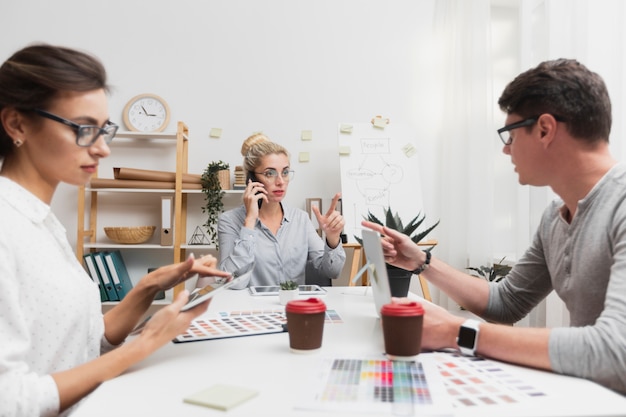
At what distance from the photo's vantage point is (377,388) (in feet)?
2.91

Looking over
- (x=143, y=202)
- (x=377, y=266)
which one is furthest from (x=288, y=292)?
(x=143, y=202)

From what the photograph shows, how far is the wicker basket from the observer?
3.47 m

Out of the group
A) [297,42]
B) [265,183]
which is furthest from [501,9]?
[265,183]

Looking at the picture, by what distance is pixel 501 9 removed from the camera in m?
3.43

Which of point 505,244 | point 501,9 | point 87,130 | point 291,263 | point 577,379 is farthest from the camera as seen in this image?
point 501,9

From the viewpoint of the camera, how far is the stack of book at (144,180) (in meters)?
3.41

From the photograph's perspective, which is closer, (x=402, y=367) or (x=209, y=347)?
(x=402, y=367)

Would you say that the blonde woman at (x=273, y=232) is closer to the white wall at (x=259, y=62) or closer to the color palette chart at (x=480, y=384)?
the white wall at (x=259, y=62)

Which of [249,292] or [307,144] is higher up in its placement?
[307,144]

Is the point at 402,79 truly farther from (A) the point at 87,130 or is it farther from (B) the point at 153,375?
(B) the point at 153,375

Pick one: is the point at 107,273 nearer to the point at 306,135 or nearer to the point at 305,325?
the point at 306,135

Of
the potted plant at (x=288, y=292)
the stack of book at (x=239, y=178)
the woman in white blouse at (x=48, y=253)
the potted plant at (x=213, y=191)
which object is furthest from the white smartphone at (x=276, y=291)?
the stack of book at (x=239, y=178)

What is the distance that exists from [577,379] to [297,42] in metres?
3.32

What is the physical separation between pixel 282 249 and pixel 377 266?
1453mm
